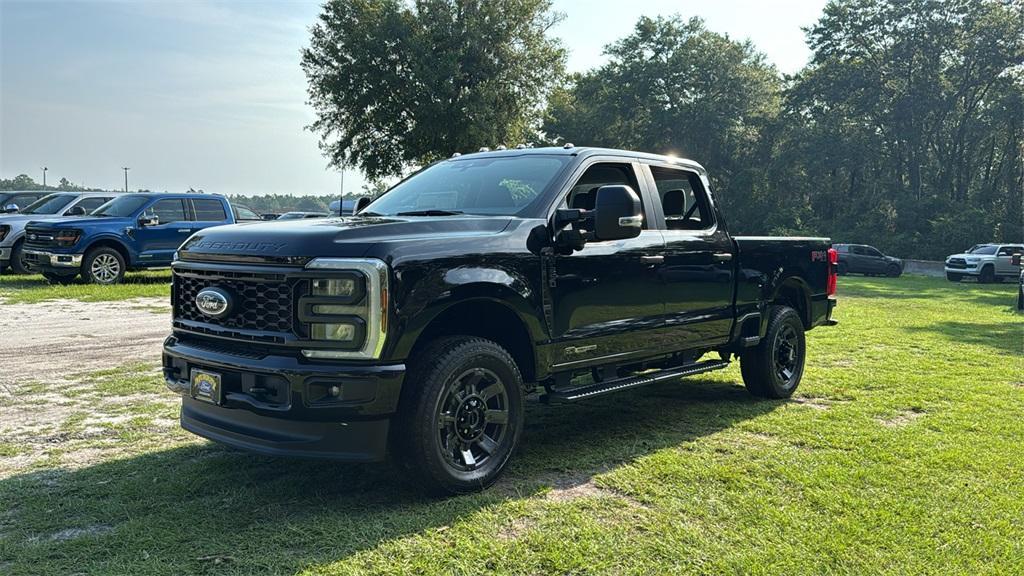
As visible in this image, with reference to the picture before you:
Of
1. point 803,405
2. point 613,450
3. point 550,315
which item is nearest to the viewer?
point 550,315

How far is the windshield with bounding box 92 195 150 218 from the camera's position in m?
17.0

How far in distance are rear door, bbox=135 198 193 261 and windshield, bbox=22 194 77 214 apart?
402 centimetres

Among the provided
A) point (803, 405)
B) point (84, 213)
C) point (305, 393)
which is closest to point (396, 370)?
point (305, 393)

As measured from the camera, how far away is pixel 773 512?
14.0 feet

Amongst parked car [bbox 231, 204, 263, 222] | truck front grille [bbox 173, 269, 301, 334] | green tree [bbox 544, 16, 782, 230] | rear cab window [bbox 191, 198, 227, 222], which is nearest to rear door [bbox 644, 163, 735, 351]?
truck front grille [bbox 173, 269, 301, 334]

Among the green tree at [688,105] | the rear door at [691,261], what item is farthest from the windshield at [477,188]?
the green tree at [688,105]

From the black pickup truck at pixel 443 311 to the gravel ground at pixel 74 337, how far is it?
3852 millimetres

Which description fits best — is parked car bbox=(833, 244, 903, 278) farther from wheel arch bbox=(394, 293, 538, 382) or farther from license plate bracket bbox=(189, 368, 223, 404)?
license plate bracket bbox=(189, 368, 223, 404)

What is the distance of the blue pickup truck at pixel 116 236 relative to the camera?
15992mm

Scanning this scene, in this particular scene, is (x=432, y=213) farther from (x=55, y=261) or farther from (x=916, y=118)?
(x=916, y=118)

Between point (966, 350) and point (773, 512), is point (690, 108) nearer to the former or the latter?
point (966, 350)

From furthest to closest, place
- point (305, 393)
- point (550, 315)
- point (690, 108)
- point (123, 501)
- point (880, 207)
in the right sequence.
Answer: point (690, 108)
point (880, 207)
point (550, 315)
point (123, 501)
point (305, 393)

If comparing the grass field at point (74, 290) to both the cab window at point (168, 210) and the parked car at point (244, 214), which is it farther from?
the parked car at point (244, 214)

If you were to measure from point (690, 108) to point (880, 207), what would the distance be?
1398cm
